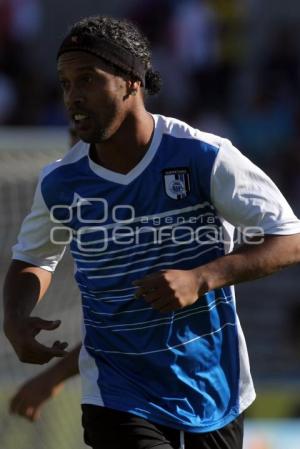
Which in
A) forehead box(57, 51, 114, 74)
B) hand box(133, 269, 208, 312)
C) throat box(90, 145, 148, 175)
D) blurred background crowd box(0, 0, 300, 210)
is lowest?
blurred background crowd box(0, 0, 300, 210)

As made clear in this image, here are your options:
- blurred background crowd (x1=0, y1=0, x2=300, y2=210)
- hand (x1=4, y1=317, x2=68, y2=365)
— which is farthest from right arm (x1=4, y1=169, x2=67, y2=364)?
blurred background crowd (x1=0, y1=0, x2=300, y2=210)

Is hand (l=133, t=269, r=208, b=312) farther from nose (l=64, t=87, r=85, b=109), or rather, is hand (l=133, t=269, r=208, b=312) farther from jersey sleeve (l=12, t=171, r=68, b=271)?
jersey sleeve (l=12, t=171, r=68, b=271)

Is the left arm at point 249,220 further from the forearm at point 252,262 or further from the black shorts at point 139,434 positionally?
the black shorts at point 139,434

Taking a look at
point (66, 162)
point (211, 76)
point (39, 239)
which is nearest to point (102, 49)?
point (66, 162)

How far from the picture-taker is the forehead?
4.20 m

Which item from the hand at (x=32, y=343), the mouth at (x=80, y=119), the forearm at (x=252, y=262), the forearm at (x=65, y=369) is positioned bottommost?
the forearm at (x=65, y=369)

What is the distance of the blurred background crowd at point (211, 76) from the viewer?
42.3 feet

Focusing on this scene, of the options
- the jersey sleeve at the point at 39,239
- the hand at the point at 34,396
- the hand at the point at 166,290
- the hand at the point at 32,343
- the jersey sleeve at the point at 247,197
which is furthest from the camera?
the hand at the point at 34,396

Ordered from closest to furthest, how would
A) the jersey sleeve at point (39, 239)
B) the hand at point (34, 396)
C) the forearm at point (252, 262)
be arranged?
the forearm at point (252, 262), the jersey sleeve at point (39, 239), the hand at point (34, 396)

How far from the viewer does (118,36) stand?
429 centimetres

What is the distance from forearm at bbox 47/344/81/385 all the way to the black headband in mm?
1188

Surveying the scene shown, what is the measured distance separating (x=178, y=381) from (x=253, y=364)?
7.26 m

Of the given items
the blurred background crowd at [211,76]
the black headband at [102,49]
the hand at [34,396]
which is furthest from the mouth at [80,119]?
the blurred background crowd at [211,76]

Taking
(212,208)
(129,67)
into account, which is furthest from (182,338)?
Result: (129,67)
